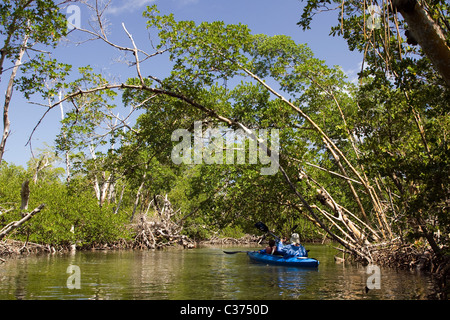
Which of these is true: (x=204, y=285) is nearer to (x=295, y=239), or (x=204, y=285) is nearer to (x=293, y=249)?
(x=293, y=249)

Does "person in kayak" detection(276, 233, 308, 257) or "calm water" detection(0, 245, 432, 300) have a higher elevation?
"person in kayak" detection(276, 233, 308, 257)

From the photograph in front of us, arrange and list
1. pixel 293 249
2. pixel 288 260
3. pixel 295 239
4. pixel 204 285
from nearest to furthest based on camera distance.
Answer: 1. pixel 204 285
2. pixel 288 260
3. pixel 293 249
4. pixel 295 239

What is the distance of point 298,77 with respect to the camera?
13969 mm

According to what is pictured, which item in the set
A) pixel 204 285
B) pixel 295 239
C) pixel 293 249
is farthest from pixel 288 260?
pixel 204 285

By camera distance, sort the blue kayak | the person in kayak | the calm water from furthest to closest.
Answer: the person in kayak < the blue kayak < the calm water

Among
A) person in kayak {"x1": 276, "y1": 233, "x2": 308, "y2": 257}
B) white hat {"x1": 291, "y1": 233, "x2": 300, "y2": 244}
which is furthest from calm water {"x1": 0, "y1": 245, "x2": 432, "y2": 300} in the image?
white hat {"x1": 291, "y1": 233, "x2": 300, "y2": 244}

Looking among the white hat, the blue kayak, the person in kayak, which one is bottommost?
the blue kayak

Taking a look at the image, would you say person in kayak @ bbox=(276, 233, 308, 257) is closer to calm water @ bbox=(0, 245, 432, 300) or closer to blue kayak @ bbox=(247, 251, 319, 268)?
blue kayak @ bbox=(247, 251, 319, 268)

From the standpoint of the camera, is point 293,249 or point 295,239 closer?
point 293,249

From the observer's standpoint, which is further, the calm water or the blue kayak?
the blue kayak

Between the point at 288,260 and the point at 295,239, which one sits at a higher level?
the point at 295,239

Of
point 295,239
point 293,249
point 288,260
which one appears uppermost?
point 295,239

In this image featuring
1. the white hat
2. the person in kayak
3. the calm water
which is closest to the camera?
the calm water
